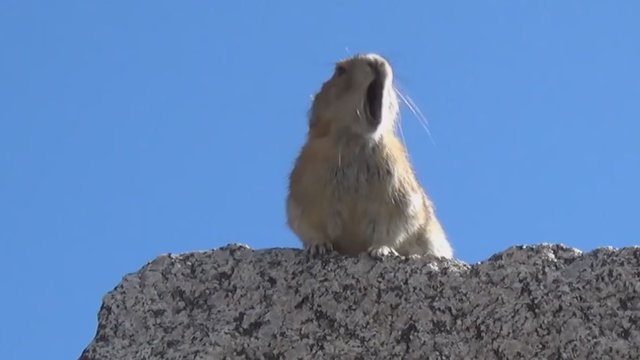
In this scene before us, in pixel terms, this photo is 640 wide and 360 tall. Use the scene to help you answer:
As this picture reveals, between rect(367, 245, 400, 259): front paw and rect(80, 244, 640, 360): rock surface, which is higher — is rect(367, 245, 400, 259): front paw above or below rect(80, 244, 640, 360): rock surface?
above

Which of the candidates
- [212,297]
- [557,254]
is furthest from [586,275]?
[212,297]

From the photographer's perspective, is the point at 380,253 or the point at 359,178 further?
the point at 359,178

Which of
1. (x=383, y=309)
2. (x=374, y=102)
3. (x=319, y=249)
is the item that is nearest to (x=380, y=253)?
(x=319, y=249)

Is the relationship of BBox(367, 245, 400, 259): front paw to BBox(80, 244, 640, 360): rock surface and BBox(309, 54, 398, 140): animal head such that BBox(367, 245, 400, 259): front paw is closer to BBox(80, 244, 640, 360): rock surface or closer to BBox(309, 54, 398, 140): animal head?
BBox(80, 244, 640, 360): rock surface

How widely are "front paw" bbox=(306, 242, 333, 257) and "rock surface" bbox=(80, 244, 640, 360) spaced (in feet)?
1.23

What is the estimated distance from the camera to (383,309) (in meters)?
5.50

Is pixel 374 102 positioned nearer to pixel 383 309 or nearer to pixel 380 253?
pixel 380 253

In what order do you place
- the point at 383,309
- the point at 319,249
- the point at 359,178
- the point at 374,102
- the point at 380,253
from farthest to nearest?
the point at 374,102
the point at 359,178
the point at 319,249
the point at 380,253
the point at 383,309

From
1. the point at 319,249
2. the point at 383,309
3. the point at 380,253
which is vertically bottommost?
the point at 383,309

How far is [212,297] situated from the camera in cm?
572

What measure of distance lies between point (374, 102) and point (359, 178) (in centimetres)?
A: 55

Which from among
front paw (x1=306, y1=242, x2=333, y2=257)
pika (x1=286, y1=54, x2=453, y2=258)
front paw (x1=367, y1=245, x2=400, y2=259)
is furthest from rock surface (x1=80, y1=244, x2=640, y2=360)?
pika (x1=286, y1=54, x2=453, y2=258)

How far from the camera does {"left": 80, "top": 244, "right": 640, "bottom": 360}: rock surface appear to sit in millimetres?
5109

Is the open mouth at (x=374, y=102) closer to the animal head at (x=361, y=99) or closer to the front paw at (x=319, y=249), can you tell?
the animal head at (x=361, y=99)
